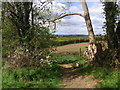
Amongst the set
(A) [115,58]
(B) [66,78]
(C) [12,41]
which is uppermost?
(C) [12,41]

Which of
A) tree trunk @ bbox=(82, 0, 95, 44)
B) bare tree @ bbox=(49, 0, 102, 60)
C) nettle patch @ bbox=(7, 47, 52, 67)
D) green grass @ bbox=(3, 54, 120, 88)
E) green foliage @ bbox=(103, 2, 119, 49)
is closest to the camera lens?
green grass @ bbox=(3, 54, 120, 88)

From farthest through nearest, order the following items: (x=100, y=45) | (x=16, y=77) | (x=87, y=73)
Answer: (x=100, y=45) < (x=87, y=73) < (x=16, y=77)

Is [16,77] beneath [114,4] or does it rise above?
beneath

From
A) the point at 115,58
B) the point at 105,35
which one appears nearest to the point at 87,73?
the point at 115,58

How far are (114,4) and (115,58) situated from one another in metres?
3.38

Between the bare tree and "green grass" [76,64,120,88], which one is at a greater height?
the bare tree

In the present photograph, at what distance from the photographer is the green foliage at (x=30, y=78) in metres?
7.93

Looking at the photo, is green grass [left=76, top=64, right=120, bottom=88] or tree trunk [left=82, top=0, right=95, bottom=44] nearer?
green grass [left=76, top=64, right=120, bottom=88]

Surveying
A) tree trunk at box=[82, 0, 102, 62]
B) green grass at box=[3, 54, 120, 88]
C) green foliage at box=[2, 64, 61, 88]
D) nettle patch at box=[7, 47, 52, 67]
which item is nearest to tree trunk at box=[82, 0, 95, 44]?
tree trunk at box=[82, 0, 102, 62]

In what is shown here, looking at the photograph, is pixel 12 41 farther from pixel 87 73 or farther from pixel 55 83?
pixel 87 73

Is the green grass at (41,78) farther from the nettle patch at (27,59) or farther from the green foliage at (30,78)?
the nettle patch at (27,59)

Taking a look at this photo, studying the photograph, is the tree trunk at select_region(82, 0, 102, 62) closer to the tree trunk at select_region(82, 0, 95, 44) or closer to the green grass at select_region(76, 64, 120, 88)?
the tree trunk at select_region(82, 0, 95, 44)

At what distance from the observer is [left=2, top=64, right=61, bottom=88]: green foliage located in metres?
7.93

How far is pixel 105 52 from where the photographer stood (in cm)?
1038
